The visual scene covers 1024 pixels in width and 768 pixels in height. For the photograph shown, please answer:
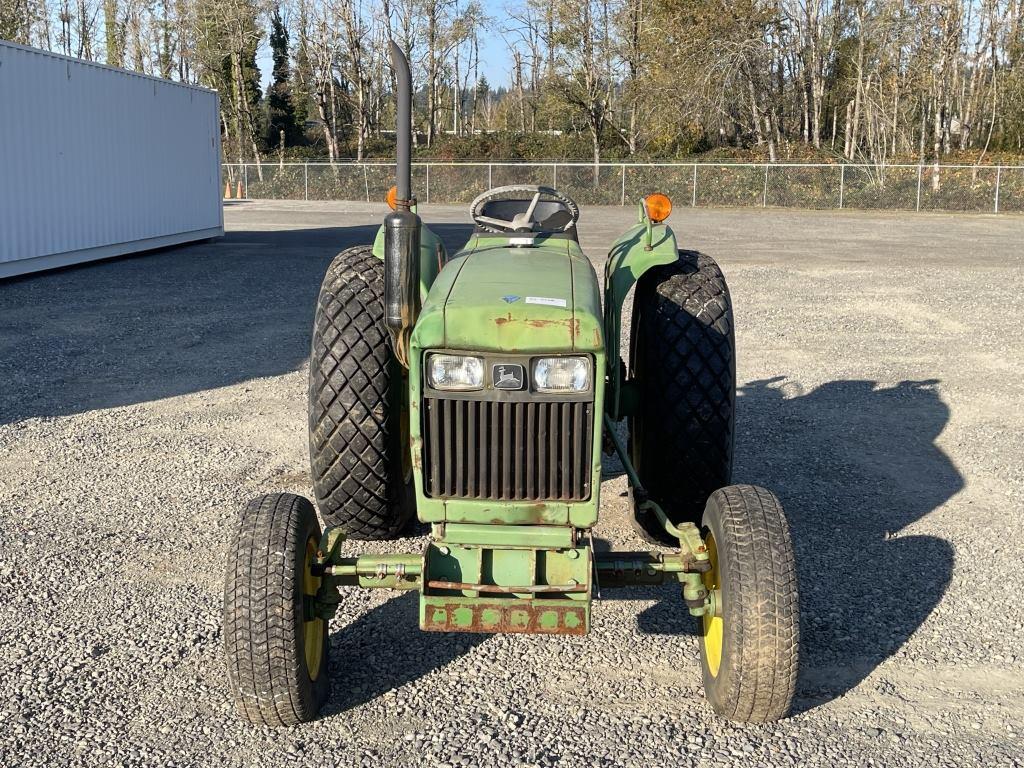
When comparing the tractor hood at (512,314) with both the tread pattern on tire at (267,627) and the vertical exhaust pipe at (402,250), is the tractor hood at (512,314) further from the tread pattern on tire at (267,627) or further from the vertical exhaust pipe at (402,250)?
the tread pattern on tire at (267,627)

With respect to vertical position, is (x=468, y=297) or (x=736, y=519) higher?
(x=468, y=297)

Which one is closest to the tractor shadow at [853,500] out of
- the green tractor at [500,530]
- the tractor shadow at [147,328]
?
the green tractor at [500,530]

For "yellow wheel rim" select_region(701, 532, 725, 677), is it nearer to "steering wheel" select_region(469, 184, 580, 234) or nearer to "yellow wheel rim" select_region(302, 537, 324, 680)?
"yellow wheel rim" select_region(302, 537, 324, 680)

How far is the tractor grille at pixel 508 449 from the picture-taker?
333cm

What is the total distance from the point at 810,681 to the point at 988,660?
727mm

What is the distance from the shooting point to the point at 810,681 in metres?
3.72

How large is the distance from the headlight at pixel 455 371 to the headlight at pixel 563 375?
0.61 feet

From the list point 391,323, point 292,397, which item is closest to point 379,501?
point 391,323

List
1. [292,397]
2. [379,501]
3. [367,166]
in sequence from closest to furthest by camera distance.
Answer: [379,501] < [292,397] < [367,166]

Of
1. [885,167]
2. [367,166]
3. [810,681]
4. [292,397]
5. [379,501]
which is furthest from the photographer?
[367,166]

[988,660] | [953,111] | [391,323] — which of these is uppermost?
[953,111]

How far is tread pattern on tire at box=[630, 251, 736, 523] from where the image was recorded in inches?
172

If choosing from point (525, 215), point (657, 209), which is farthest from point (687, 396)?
point (525, 215)

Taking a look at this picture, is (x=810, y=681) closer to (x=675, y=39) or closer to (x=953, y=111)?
(x=675, y=39)
